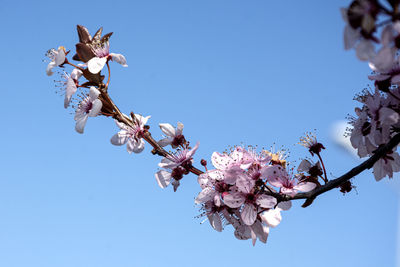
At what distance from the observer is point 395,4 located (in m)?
1.88

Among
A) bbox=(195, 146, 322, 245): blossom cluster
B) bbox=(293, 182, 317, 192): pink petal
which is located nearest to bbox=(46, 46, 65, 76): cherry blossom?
bbox=(195, 146, 322, 245): blossom cluster

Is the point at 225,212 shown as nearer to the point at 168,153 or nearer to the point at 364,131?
the point at 168,153

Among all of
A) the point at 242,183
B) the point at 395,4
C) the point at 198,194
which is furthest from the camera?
the point at 198,194

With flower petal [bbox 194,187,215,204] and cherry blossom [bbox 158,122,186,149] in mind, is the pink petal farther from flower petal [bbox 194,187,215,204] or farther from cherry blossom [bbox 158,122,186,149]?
cherry blossom [bbox 158,122,186,149]

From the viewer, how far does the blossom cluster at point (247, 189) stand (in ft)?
9.75

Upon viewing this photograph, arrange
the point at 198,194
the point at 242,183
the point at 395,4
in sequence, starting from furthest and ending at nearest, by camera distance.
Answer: the point at 198,194 < the point at 242,183 < the point at 395,4

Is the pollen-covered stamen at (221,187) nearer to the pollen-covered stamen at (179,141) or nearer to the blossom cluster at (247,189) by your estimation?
the blossom cluster at (247,189)

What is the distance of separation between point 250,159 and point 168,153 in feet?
2.01

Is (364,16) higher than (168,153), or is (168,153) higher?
(168,153)

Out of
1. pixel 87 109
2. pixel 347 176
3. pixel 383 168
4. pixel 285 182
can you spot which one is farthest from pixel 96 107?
pixel 383 168

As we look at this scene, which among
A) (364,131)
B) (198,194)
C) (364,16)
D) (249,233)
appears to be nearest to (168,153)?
(198,194)

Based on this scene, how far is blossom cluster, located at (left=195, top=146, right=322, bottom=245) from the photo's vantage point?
2971mm

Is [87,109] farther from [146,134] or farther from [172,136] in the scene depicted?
[172,136]

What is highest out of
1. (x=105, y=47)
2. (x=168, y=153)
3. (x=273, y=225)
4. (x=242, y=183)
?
(x=105, y=47)
